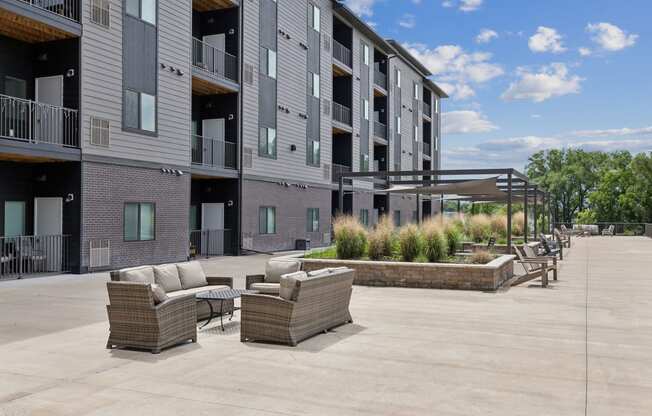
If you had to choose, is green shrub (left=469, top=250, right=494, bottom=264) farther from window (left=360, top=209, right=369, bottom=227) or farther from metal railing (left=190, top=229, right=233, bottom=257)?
window (left=360, top=209, right=369, bottom=227)

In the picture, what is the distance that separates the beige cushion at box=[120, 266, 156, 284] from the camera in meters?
7.64

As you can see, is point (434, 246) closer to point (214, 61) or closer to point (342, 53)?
point (214, 61)

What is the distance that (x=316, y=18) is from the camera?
30.6 m

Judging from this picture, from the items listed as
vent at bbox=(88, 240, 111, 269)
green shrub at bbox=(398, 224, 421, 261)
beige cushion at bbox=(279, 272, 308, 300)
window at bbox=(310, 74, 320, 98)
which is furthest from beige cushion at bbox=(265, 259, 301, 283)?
window at bbox=(310, 74, 320, 98)

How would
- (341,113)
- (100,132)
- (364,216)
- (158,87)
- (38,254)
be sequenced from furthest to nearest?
(364,216) → (341,113) → (158,87) → (100,132) → (38,254)

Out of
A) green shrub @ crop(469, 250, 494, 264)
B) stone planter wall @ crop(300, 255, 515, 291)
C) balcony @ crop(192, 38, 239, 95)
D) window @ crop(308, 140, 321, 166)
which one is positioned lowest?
stone planter wall @ crop(300, 255, 515, 291)

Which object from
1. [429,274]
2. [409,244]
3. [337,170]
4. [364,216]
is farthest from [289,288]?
[364,216]

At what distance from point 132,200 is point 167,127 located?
2.88 meters

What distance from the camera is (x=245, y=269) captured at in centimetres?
1817

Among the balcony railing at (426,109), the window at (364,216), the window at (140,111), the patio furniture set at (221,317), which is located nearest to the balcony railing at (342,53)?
the window at (364,216)

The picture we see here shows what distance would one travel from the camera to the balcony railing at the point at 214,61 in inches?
890

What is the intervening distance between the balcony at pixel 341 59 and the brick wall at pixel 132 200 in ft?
49.6

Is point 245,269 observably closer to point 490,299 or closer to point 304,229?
point 490,299

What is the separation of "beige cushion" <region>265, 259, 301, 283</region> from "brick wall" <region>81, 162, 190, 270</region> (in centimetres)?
857
